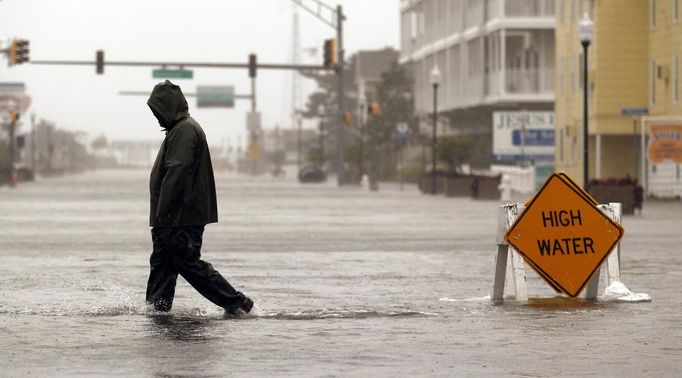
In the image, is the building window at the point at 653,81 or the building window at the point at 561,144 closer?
the building window at the point at 653,81

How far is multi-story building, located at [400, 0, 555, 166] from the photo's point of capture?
3034 inches

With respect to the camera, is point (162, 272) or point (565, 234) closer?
point (162, 272)

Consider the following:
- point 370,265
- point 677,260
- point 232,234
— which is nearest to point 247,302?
point 370,265

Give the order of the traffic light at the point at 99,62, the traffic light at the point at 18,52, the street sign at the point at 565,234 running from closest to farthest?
1. the street sign at the point at 565,234
2. the traffic light at the point at 18,52
3. the traffic light at the point at 99,62

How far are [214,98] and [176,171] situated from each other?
121638mm

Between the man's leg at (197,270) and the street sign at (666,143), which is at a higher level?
the street sign at (666,143)

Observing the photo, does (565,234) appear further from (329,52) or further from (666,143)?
(329,52)

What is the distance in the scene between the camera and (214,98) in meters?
134

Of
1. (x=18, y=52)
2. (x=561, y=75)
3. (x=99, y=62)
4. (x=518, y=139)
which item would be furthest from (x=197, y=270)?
(x=99, y=62)

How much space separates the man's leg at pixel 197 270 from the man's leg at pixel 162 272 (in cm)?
9

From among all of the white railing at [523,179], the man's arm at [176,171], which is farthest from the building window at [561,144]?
the man's arm at [176,171]

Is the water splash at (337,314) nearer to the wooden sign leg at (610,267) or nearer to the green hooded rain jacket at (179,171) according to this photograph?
the green hooded rain jacket at (179,171)

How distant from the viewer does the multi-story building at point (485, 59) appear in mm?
77062

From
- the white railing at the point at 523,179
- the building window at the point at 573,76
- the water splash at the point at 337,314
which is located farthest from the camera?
the white railing at the point at 523,179
